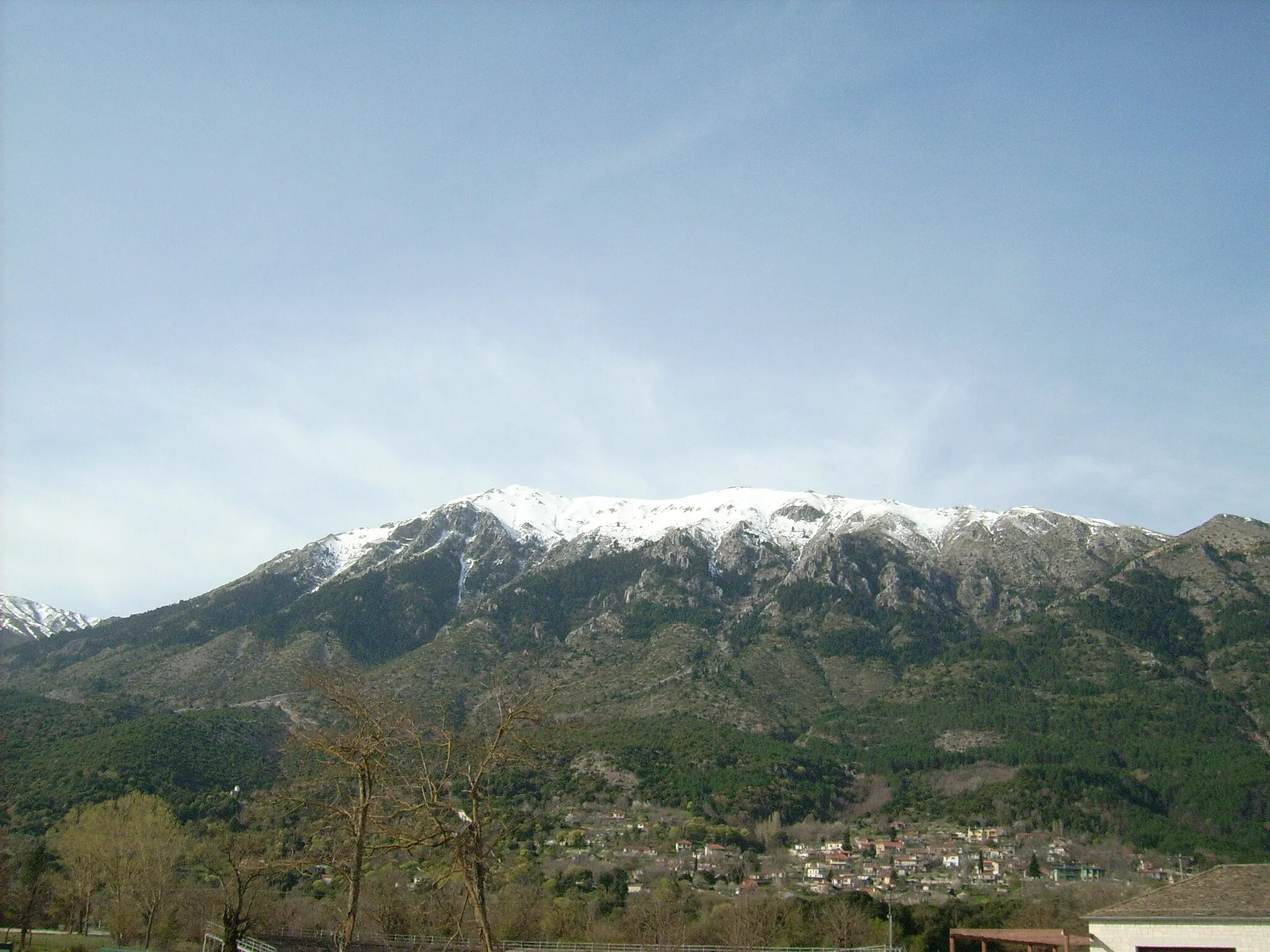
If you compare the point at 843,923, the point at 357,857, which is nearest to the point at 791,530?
the point at 843,923

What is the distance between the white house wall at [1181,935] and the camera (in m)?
23.7

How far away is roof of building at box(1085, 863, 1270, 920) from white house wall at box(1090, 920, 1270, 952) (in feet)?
0.77

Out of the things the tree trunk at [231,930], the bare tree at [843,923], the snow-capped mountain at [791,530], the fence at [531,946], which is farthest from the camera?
the snow-capped mountain at [791,530]

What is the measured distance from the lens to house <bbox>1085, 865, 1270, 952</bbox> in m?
23.9

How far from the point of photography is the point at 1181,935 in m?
24.7

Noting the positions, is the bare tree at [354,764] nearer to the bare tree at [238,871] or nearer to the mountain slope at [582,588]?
the bare tree at [238,871]

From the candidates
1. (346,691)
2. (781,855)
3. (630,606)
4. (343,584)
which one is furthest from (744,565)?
(346,691)

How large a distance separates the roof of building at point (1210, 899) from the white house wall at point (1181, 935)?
23 centimetres

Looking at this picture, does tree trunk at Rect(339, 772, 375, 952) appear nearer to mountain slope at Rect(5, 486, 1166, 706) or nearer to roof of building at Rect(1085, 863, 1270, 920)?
roof of building at Rect(1085, 863, 1270, 920)

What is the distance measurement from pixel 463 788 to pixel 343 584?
15344 centimetres

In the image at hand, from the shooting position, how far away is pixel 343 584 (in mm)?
160375

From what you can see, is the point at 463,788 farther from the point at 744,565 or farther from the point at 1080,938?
the point at 744,565

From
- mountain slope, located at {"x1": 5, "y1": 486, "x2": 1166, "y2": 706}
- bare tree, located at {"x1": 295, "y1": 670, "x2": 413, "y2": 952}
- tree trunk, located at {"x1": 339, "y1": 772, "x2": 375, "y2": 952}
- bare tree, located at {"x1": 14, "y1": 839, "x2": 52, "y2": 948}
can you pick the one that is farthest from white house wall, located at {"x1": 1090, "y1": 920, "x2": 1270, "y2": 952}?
mountain slope, located at {"x1": 5, "y1": 486, "x2": 1166, "y2": 706}

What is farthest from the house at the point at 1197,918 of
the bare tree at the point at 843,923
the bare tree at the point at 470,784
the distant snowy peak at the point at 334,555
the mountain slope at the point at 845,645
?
the distant snowy peak at the point at 334,555
